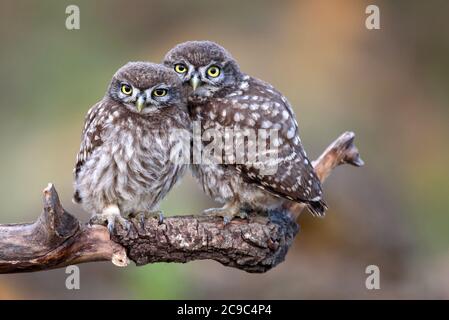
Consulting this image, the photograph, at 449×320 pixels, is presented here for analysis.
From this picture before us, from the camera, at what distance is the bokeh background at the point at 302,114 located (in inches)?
259

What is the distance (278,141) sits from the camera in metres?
4.23

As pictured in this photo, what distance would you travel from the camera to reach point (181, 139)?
4.11 meters

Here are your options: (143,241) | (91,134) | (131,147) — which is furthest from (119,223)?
(91,134)

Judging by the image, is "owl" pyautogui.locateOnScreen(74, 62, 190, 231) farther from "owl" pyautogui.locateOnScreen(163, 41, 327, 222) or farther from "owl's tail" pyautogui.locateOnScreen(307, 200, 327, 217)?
"owl's tail" pyautogui.locateOnScreen(307, 200, 327, 217)

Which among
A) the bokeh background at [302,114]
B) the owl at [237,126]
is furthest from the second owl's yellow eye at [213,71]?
the bokeh background at [302,114]

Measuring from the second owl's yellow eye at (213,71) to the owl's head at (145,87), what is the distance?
0.25m

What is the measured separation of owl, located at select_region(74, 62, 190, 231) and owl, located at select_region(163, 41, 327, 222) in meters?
0.19

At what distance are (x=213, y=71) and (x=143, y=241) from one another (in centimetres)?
111

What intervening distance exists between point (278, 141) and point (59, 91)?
5.07 meters

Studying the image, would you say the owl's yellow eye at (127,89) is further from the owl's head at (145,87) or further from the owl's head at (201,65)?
the owl's head at (201,65)

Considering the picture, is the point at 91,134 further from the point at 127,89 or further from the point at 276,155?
the point at 276,155
